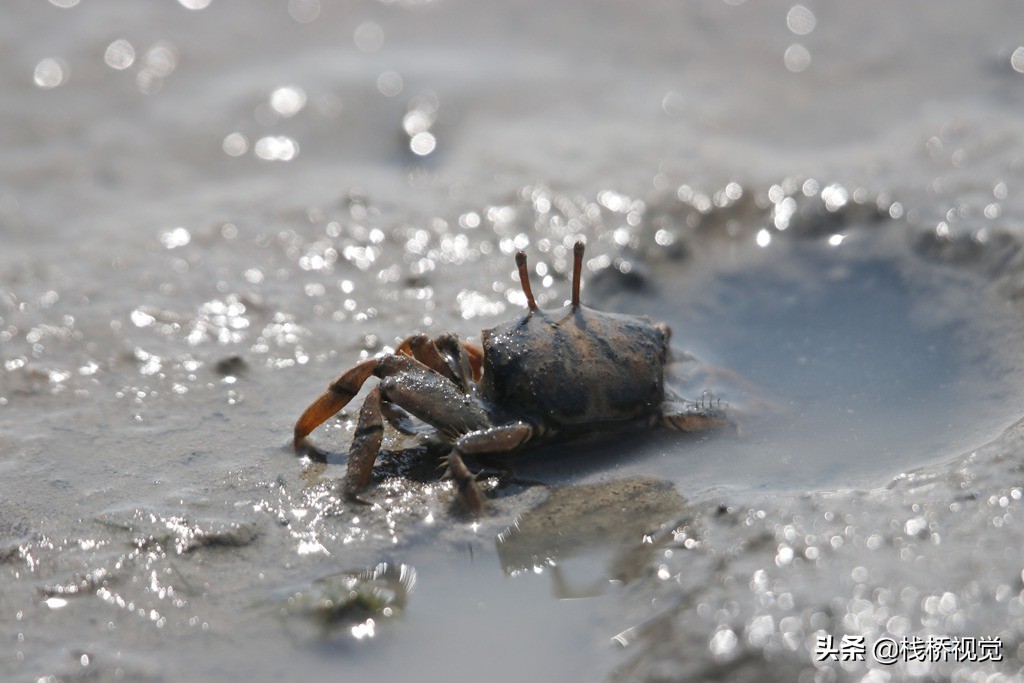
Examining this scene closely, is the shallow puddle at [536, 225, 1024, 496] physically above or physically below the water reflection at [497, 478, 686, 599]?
above

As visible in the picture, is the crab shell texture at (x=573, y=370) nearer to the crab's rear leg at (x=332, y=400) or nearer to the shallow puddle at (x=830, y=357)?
the shallow puddle at (x=830, y=357)

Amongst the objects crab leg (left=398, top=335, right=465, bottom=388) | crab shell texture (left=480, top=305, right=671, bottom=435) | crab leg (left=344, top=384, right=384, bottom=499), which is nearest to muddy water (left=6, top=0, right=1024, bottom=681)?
crab leg (left=344, top=384, right=384, bottom=499)

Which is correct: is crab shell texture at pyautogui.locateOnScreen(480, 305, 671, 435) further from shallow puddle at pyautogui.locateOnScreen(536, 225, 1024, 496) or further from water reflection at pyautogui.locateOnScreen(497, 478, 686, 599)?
water reflection at pyautogui.locateOnScreen(497, 478, 686, 599)

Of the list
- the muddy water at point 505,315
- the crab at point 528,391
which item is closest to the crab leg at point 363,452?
the crab at point 528,391

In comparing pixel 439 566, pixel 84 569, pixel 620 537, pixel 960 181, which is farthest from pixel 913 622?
pixel 960 181

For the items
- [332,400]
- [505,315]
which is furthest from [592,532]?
[505,315]

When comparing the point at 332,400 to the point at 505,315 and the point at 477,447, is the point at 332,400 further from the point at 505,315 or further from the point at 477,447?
the point at 505,315

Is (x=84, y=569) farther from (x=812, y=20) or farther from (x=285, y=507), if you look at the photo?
(x=812, y=20)
